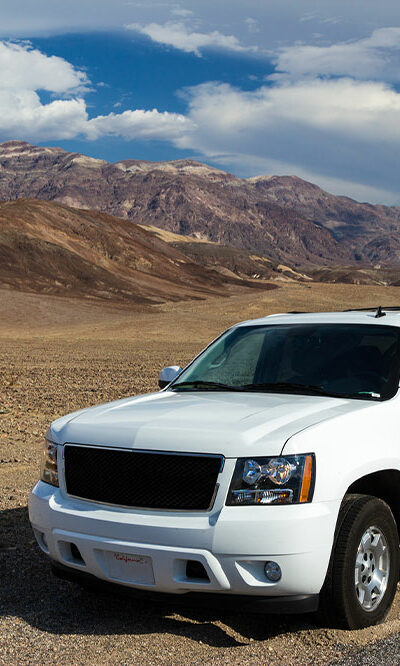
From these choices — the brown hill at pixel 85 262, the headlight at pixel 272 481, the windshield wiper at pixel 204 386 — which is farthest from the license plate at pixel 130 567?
the brown hill at pixel 85 262

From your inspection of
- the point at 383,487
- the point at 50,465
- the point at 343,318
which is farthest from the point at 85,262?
the point at 383,487

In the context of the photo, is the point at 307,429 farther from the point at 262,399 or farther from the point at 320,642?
the point at 320,642

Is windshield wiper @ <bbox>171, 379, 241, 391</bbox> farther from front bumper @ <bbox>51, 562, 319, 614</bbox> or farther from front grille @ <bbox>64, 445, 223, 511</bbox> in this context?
front bumper @ <bbox>51, 562, 319, 614</bbox>

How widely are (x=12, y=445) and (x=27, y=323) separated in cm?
4213

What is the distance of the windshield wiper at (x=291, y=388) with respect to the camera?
504 centimetres

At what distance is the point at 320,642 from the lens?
4.27 metres

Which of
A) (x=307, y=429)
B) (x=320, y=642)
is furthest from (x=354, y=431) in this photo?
(x=320, y=642)

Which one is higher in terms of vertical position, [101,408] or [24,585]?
[101,408]

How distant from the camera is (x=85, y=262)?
3967 inches

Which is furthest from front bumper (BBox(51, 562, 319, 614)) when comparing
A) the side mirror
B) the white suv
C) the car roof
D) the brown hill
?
the brown hill

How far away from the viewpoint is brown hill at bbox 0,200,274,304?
88938mm

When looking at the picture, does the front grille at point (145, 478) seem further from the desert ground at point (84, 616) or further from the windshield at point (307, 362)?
the windshield at point (307, 362)

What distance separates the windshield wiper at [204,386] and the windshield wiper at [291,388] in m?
0.11

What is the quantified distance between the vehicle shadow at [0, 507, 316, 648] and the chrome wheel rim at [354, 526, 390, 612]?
34cm
